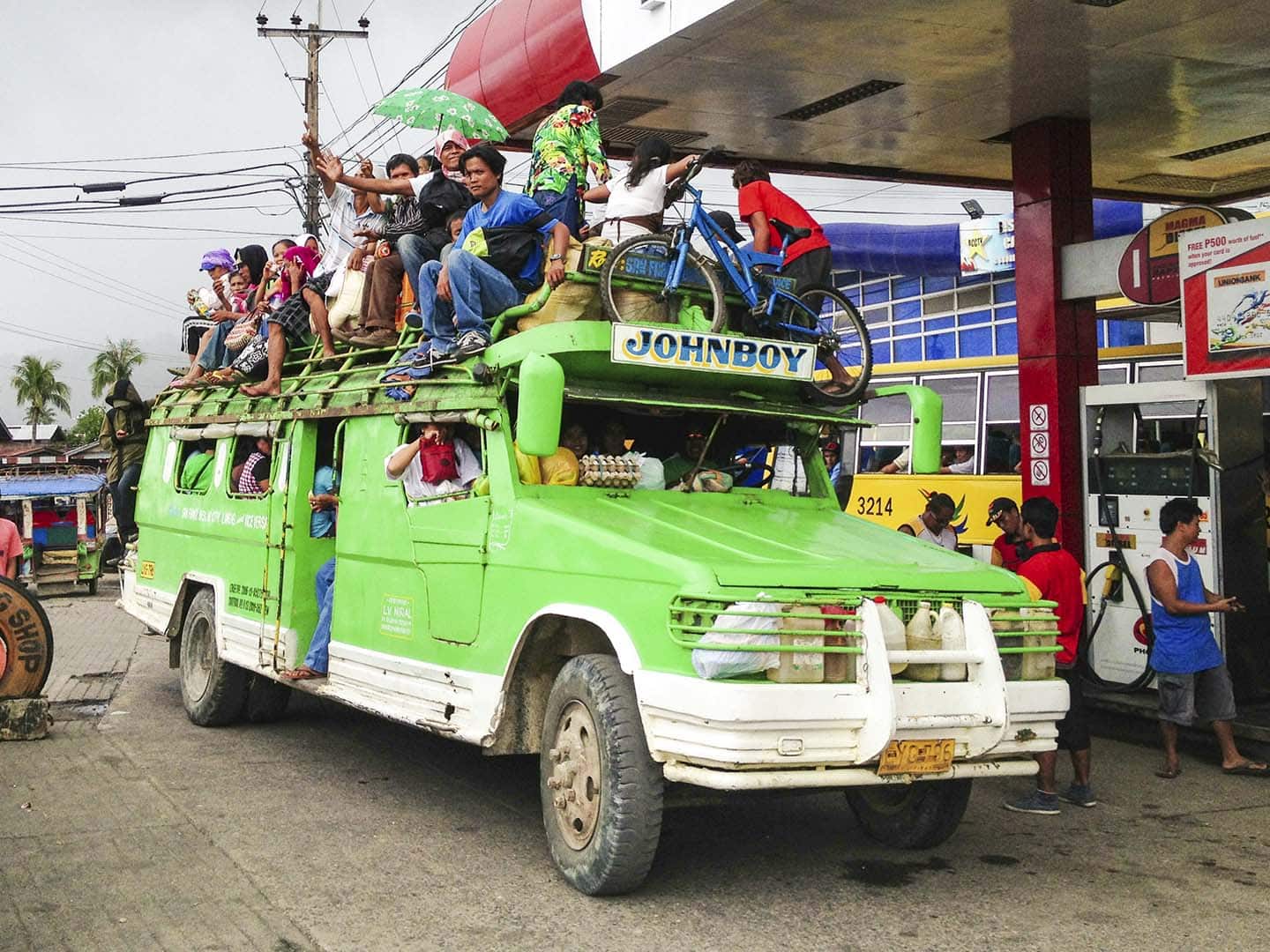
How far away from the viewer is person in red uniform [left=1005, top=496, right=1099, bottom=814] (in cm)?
693

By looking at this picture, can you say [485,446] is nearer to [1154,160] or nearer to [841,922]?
[841,922]

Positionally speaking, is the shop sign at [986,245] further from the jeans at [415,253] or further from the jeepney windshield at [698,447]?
the jeepney windshield at [698,447]

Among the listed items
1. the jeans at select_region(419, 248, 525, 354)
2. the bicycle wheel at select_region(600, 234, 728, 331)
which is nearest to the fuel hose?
the bicycle wheel at select_region(600, 234, 728, 331)

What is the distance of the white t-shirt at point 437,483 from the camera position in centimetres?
675

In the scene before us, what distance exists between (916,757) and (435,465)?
294cm

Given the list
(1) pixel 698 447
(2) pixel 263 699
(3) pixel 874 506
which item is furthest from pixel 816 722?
(3) pixel 874 506

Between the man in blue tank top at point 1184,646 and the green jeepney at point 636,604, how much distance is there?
76.2 inches

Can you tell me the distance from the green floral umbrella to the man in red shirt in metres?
2.08

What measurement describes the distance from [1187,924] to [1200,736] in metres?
3.90

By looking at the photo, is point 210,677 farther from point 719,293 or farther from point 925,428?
point 925,428

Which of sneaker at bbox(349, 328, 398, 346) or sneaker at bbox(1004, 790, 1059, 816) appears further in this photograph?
sneaker at bbox(349, 328, 398, 346)

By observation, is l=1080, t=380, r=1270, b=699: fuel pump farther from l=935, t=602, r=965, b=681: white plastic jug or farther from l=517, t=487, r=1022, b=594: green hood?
l=935, t=602, r=965, b=681: white plastic jug

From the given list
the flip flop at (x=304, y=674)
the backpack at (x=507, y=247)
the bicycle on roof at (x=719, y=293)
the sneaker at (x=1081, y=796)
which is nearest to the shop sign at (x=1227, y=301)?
the bicycle on roof at (x=719, y=293)

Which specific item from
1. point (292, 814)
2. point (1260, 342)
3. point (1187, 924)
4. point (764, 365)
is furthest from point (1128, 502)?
point (292, 814)
